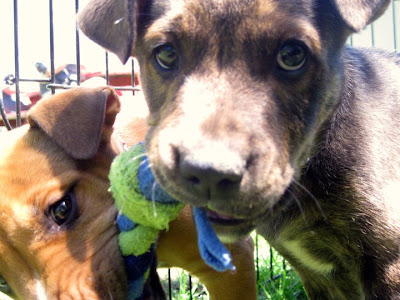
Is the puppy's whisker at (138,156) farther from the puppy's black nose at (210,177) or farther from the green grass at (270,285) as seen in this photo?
the green grass at (270,285)

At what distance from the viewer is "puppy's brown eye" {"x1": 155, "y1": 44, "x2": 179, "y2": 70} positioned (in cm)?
233

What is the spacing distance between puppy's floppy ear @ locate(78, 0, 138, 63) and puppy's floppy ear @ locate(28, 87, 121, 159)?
17.6 inches

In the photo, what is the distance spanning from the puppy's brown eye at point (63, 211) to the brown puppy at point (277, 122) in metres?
0.64

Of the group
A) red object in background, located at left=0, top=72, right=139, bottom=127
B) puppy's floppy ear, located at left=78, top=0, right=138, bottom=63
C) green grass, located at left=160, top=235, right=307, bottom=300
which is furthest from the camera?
red object in background, located at left=0, top=72, right=139, bottom=127

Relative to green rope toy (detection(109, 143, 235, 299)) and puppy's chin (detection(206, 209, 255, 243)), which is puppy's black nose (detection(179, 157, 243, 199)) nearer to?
puppy's chin (detection(206, 209, 255, 243))

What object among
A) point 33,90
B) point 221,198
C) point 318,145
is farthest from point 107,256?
point 33,90

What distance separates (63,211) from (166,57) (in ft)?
3.15

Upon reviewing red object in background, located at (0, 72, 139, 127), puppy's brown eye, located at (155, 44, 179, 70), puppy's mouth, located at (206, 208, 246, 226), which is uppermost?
puppy's brown eye, located at (155, 44, 179, 70)

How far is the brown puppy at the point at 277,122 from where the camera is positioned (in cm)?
189

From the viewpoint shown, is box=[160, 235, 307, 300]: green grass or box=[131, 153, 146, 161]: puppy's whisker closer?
box=[131, 153, 146, 161]: puppy's whisker

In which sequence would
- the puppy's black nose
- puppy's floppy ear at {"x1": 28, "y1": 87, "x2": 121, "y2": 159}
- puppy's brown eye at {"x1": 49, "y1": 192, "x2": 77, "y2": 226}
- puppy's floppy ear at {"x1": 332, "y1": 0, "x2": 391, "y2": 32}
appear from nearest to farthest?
the puppy's black nose
puppy's floppy ear at {"x1": 332, "y1": 0, "x2": 391, "y2": 32}
puppy's brown eye at {"x1": 49, "y1": 192, "x2": 77, "y2": 226}
puppy's floppy ear at {"x1": 28, "y1": 87, "x2": 121, "y2": 159}

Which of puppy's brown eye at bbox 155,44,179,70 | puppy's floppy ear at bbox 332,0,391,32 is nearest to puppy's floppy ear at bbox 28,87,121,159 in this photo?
puppy's brown eye at bbox 155,44,179,70

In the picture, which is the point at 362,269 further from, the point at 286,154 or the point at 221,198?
the point at 221,198

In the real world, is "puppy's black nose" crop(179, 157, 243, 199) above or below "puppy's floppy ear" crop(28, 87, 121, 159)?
above
